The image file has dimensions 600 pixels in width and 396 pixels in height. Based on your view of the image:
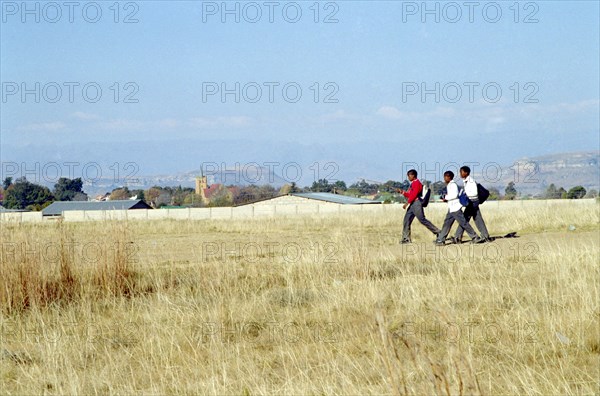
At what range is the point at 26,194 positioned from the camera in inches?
2881

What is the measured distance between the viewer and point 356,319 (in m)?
7.28

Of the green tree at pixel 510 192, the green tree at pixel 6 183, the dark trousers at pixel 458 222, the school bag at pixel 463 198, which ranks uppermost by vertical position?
the green tree at pixel 6 183

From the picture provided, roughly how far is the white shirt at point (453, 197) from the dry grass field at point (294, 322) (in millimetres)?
2768

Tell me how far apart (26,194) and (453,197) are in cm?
6500

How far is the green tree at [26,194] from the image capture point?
7094cm

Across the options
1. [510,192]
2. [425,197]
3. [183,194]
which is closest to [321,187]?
[183,194]

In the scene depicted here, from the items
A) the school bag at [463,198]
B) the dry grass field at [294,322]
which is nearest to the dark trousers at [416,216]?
the school bag at [463,198]

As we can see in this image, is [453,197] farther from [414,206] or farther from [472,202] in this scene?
[414,206]

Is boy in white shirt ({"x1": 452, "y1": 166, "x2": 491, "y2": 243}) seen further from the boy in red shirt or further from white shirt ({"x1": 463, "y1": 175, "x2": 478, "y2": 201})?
the boy in red shirt

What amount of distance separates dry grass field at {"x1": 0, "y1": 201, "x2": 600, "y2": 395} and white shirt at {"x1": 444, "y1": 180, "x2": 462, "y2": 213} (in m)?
2.77

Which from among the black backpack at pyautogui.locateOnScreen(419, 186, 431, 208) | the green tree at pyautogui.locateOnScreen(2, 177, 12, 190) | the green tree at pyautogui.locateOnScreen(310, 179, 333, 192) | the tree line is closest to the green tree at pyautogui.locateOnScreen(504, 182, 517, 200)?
the tree line

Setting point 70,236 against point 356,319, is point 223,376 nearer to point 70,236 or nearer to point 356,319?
point 356,319

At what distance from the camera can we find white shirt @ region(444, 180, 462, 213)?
15.6 m

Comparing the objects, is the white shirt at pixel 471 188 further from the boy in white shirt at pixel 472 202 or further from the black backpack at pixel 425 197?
the black backpack at pixel 425 197
